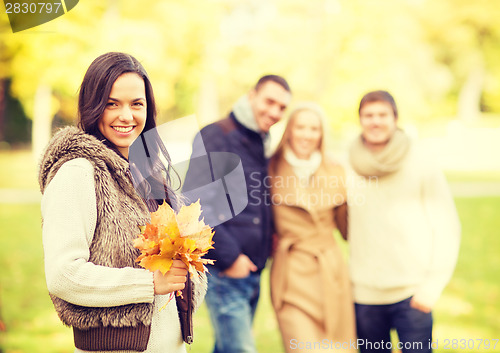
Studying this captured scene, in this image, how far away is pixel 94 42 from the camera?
12.3 metres

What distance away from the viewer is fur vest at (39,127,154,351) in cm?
166

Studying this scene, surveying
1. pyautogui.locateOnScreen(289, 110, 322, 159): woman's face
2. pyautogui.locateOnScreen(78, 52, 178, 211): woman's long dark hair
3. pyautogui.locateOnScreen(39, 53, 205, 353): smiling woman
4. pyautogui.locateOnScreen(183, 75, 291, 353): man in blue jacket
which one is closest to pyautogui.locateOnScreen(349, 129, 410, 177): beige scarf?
pyautogui.locateOnScreen(289, 110, 322, 159): woman's face

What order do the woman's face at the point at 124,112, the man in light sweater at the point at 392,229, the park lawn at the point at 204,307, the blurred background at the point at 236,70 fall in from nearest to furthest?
the woman's face at the point at 124,112 → the man in light sweater at the point at 392,229 → the park lawn at the point at 204,307 → the blurred background at the point at 236,70

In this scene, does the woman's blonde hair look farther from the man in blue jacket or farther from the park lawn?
the park lawn

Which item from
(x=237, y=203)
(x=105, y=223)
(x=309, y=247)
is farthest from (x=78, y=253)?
(x=309, y=247)

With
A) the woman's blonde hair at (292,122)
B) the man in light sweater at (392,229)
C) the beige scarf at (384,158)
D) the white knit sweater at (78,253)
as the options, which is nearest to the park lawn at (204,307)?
the man in light sweater at (392,229)

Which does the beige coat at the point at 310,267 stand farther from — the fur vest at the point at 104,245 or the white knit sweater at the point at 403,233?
the fur vest at the point at 104,245

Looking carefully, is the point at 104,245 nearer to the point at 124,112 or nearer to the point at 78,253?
the point at 78,253

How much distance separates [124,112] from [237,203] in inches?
53.6

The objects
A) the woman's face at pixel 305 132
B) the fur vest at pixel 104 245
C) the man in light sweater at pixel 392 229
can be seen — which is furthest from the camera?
the woman's face at pixel 305 132

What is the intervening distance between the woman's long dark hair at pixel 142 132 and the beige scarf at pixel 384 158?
1.39 m

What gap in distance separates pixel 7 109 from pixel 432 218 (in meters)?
21.9

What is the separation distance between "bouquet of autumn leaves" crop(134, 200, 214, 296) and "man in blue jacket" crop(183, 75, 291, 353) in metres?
1.34

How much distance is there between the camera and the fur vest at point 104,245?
1.66 meters
